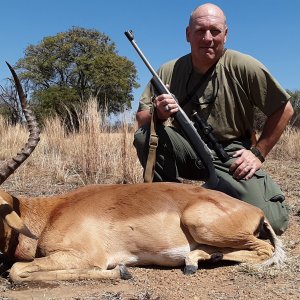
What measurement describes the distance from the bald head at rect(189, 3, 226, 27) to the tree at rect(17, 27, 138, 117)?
19.9 metres

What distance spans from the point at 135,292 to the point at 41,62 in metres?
26.0

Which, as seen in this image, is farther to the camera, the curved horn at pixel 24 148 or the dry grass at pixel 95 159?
the dry grass at pixel 95 159

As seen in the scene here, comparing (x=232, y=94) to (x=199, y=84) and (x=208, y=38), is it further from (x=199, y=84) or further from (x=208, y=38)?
(x=208, y=38)

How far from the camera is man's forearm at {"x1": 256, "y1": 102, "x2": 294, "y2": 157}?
5.54 metres

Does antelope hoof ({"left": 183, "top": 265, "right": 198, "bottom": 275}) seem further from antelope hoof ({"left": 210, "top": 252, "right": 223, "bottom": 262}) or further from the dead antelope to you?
antelope hoof ({"left": 210, "top": 252, "right": 223, "bottom": 262})

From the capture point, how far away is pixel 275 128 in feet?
18.2

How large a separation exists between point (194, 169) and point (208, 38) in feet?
4.77

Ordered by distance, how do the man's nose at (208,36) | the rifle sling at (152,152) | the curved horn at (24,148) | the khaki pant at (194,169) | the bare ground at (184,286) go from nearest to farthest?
the bare ground at (184,286) → the curved horn at (24,148) → the khaki pant at (194,169) → the rifle sling at (152,152) → the man's nose at (208,36)

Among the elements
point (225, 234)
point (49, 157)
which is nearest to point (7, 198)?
point (225, 234)

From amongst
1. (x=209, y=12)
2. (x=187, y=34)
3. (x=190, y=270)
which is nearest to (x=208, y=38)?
(x=209, y=12)

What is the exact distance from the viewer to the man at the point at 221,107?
17.7ft

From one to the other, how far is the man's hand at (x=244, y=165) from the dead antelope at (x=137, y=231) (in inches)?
28.7

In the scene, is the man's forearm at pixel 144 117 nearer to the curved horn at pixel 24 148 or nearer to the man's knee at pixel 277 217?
the man's knee at pixel 277 217

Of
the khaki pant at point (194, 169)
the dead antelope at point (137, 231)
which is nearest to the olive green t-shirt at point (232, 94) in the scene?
the khaki pant at point (194, 169)
